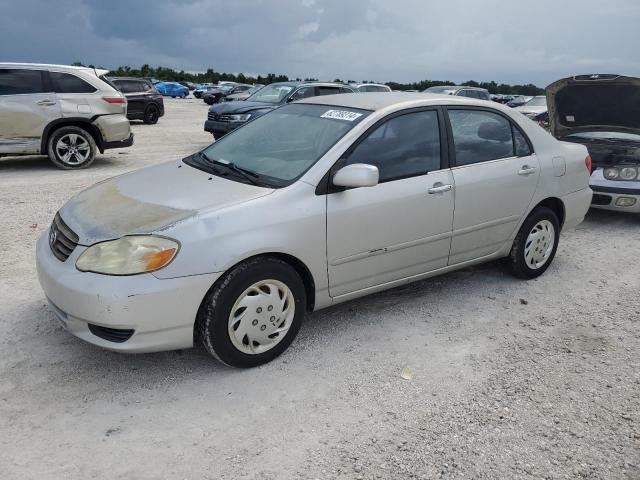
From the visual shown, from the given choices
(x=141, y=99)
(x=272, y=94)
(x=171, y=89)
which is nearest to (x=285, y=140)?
(x=272, y=94)

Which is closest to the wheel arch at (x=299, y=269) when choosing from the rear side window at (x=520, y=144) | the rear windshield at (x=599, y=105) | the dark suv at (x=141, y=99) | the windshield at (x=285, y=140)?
the windshield at (x=285, y=140)

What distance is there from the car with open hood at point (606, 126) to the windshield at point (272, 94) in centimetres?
684

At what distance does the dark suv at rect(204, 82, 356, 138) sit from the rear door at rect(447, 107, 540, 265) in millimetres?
7932

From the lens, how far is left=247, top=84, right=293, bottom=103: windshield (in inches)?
517

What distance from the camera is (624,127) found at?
7.41 m

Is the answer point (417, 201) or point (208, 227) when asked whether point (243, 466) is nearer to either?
point (208, 227)

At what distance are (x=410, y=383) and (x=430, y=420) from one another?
14.4 inches

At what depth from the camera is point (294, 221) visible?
335cm

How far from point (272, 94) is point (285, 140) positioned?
32.0ft

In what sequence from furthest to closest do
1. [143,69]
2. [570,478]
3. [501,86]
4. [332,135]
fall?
[501,86] → [143,69] → [332,135] → [570,478]

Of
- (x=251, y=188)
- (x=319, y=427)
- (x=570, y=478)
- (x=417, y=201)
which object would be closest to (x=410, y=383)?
(x=319, y=427)

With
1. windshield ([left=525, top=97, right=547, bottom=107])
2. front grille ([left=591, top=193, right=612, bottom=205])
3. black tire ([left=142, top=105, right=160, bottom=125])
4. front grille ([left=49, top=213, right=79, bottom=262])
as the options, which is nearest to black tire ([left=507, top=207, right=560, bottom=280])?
front grille ([left=591, top=193, right=612, bottom=205])

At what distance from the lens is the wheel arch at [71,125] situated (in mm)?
9242

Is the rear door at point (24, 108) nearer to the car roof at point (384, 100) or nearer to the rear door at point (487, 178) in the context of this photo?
the car roof at point (384, 100)
